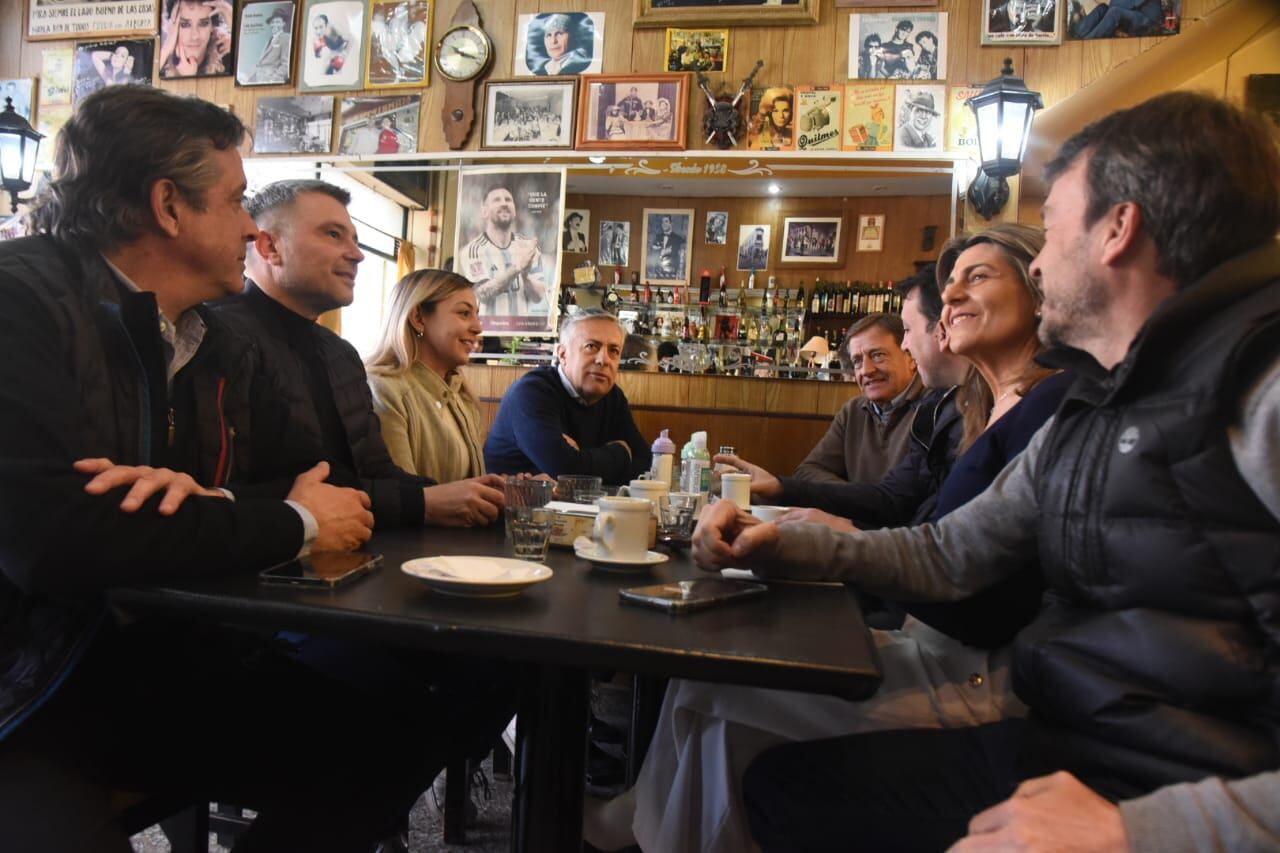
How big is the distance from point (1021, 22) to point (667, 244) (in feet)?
13.5

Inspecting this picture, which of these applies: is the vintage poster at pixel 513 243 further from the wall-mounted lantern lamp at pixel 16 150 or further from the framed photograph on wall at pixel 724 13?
the wall-mounted lantern lamp at pixel 16 150

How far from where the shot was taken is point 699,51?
4676 millimetres

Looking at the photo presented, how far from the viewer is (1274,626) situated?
0.80m

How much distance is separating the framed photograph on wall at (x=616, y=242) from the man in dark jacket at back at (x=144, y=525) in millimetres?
6669

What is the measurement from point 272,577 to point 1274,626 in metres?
1.12

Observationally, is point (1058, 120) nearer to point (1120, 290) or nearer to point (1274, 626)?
point (1120, 290)

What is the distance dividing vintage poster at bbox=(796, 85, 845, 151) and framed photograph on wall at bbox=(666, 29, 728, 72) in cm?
50

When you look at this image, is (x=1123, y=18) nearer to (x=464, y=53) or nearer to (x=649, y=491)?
(x=464, y=53)

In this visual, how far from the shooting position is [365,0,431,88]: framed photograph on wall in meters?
4.92

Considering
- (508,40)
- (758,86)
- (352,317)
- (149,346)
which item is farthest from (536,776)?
(352,317)

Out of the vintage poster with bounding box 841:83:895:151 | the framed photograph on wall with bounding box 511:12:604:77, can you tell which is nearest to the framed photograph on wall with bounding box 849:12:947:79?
the vintage poster with bounding box 841:83:895:151

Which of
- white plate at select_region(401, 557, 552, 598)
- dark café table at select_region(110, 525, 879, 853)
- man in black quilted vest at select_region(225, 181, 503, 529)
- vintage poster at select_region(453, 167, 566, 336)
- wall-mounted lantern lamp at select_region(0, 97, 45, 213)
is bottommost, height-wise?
dark café table at select_region(110, 525, 879, 853)

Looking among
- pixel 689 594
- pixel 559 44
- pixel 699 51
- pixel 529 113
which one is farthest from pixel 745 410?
pixel 689 594

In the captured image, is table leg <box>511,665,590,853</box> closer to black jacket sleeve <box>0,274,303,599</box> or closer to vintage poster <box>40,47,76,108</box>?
black jacket sleeve <box>0,274,303,599</box>
